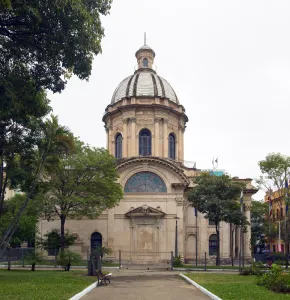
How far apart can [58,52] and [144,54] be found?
4084cm

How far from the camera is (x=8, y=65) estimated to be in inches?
811

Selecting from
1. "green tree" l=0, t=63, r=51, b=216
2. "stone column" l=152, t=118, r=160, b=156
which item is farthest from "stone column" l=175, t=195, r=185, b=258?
"green tree" l=0, t=63, r=51, b=216

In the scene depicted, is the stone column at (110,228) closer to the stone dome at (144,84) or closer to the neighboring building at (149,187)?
the neighboring building at (149,187)

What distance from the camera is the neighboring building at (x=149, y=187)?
160ft

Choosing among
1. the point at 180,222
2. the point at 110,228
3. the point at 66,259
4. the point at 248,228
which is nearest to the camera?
the point at 66,259

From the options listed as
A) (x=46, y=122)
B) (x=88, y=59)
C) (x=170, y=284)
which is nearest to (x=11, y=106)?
(x=88, y=59)

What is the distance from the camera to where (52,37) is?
18.6 metres

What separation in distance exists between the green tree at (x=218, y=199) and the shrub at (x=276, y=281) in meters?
20.1

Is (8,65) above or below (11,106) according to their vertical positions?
above

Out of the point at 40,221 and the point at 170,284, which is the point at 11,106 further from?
the point at 40,221

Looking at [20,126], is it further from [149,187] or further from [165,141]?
[165,141]

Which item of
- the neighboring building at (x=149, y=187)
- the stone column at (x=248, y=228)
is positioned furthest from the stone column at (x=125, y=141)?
the stone column at (x=248, y=228)

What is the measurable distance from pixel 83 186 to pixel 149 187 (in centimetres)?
1123

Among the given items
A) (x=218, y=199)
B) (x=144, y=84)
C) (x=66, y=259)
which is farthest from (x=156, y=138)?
(x=66, y=259)
